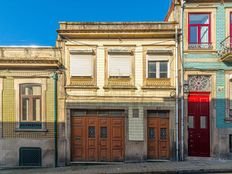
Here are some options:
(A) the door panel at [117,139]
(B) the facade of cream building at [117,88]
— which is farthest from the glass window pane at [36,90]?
(A) the door panel at [117,139]

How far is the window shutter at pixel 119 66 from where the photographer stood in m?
10.4

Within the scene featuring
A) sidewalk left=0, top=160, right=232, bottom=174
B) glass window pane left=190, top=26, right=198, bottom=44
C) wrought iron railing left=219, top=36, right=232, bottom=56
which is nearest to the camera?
sidewalk left=0, top=160, right=232, bottom=174

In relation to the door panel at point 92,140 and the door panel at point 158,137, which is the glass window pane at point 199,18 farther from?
the door panel at point 92,140

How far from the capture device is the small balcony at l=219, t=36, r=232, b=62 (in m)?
9.64

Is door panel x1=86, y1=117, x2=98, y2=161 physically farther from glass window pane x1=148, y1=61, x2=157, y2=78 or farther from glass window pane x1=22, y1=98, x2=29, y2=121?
glass window pane x1=148, y1=61, x2=157, y2=78

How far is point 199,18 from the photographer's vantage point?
34.2ft

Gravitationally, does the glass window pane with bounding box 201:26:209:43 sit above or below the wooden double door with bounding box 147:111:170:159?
above

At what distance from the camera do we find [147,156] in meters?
10.1

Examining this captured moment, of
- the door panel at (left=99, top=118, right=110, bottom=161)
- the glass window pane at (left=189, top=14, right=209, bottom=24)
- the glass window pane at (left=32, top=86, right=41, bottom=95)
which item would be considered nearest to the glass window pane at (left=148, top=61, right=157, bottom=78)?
the glass window pane at (left=189, top=14, right=209, bottom=24)

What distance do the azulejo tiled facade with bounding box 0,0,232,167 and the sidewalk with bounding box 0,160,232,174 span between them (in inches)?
21.4

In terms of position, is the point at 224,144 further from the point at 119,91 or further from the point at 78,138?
the point at 78,138

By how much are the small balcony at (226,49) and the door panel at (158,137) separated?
13.9 ft

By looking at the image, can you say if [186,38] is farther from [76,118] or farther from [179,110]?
[76,118]

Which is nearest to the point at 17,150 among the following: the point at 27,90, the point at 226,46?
the point at 27,90
